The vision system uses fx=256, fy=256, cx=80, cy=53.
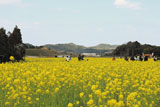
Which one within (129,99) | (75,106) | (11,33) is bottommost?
(75,106)

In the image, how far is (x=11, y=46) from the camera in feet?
141

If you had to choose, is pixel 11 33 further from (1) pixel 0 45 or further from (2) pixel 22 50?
(1) pixel 0 45

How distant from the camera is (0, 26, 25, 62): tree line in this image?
3954 cm

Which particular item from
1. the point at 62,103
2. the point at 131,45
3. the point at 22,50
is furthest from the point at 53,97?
the point at 131,45

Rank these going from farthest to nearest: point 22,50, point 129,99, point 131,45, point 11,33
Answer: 1. point 131,45
2. point 11,33
3. point 22,50
4. point 129,99

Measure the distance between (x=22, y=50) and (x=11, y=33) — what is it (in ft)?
23.8

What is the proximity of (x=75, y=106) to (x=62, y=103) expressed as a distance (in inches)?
16.7

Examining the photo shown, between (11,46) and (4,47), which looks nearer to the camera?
(4,47)

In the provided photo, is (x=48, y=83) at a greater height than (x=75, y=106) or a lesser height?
greater

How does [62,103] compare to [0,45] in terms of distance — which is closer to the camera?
[62,103]

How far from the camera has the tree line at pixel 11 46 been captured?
130ft

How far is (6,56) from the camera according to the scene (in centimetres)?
3938

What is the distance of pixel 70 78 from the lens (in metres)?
10.8

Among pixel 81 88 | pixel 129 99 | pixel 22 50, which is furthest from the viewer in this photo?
pixel 22 50
